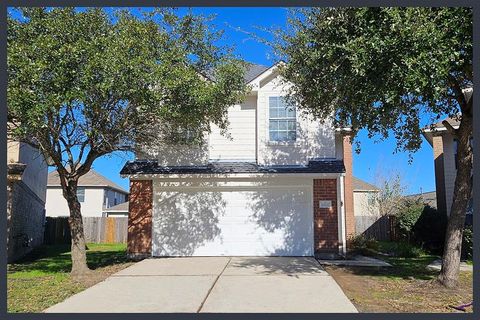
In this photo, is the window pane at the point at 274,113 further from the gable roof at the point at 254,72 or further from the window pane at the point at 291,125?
the gable roof at the point at 254,72

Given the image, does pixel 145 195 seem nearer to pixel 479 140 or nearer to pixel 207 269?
pixel 207 269

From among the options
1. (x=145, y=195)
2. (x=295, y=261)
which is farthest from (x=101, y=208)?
(x=295, y=261)

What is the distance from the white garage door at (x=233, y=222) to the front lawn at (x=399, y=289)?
2.44m

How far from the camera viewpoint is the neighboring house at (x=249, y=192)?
48.4 ft

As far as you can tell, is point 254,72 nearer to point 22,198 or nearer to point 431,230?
point 431,230

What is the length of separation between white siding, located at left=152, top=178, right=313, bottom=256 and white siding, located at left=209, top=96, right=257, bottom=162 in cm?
100

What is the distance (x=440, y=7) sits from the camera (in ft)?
27.3

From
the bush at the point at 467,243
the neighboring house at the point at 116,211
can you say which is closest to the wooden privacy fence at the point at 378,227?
the bush at the point at 467,243

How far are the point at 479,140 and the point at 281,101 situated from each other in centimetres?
718

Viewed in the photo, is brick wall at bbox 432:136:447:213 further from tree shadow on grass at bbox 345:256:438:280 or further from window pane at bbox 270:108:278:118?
window pane at bbox 270:108:278:118

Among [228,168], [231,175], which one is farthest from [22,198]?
[231,175]

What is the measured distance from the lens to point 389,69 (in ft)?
27.5

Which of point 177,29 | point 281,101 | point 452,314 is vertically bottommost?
point 452,314

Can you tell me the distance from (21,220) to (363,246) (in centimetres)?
1334
